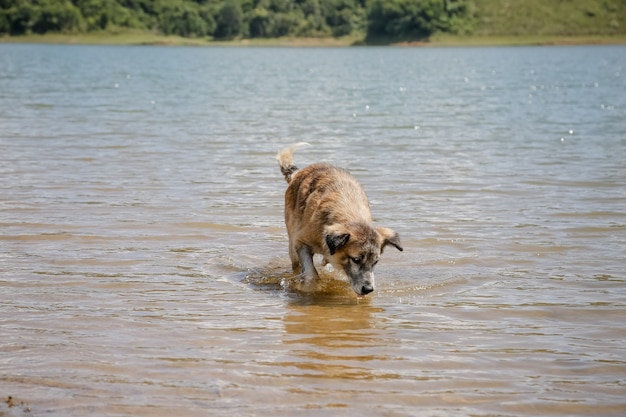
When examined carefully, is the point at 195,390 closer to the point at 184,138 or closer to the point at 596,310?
the point at 596,310

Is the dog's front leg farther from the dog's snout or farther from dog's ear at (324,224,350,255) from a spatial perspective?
A: the dog's snout

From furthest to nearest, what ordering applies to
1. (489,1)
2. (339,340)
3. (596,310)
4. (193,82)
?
(489,1), (193,82), (596,310), (339,340)

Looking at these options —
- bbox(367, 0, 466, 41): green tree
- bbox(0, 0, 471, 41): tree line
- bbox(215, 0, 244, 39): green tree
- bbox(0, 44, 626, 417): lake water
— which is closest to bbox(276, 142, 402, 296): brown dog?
bbox(0, 44, 626, 417): lake water

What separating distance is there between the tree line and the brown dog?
576 feet

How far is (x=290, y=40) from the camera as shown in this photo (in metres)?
185

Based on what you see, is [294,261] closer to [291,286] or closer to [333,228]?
[291,286]

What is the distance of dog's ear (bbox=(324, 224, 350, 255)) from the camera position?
986 cm

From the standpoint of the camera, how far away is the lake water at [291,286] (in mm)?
7438

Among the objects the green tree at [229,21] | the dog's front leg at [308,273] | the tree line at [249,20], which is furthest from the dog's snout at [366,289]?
the green tree at [229,21]

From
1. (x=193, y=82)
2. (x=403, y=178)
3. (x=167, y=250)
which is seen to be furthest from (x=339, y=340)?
(x=193, y=82)

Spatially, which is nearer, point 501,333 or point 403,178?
point 501,333

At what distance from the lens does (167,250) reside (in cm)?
1262

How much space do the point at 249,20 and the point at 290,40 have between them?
1071cm

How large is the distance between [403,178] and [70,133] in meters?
11.6
